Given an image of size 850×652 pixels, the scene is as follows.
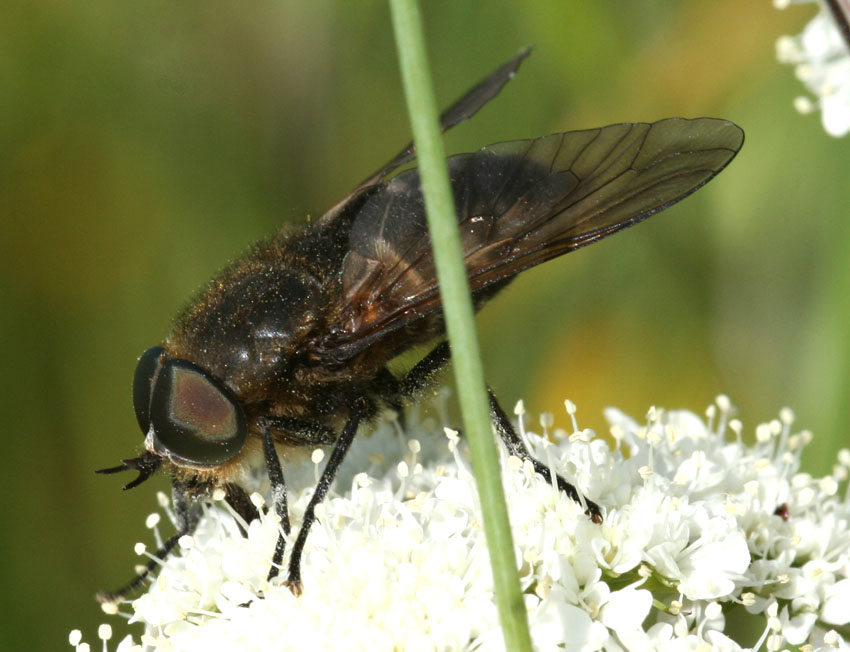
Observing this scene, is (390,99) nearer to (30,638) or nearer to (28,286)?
(28,286)

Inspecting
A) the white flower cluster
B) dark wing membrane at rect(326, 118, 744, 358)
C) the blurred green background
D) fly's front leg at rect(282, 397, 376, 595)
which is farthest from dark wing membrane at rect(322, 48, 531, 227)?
the blurred green background

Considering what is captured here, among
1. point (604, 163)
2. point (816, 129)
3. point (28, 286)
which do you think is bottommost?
point (604, 163)

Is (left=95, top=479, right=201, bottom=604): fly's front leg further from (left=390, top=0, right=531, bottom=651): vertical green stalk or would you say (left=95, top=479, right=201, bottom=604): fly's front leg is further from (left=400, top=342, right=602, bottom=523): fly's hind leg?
(left=390, top=0, right=531, bottom=651): vertical green stalk

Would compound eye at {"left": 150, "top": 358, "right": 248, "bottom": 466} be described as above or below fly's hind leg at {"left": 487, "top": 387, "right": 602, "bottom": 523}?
above

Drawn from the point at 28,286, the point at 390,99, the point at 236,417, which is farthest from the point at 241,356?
the point at 390,99

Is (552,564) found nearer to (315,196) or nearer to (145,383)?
(145,383)

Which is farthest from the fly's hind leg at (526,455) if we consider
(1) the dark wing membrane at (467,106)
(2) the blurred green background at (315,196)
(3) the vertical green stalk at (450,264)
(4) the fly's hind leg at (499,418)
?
(2) the blurred green background at (315,196)
